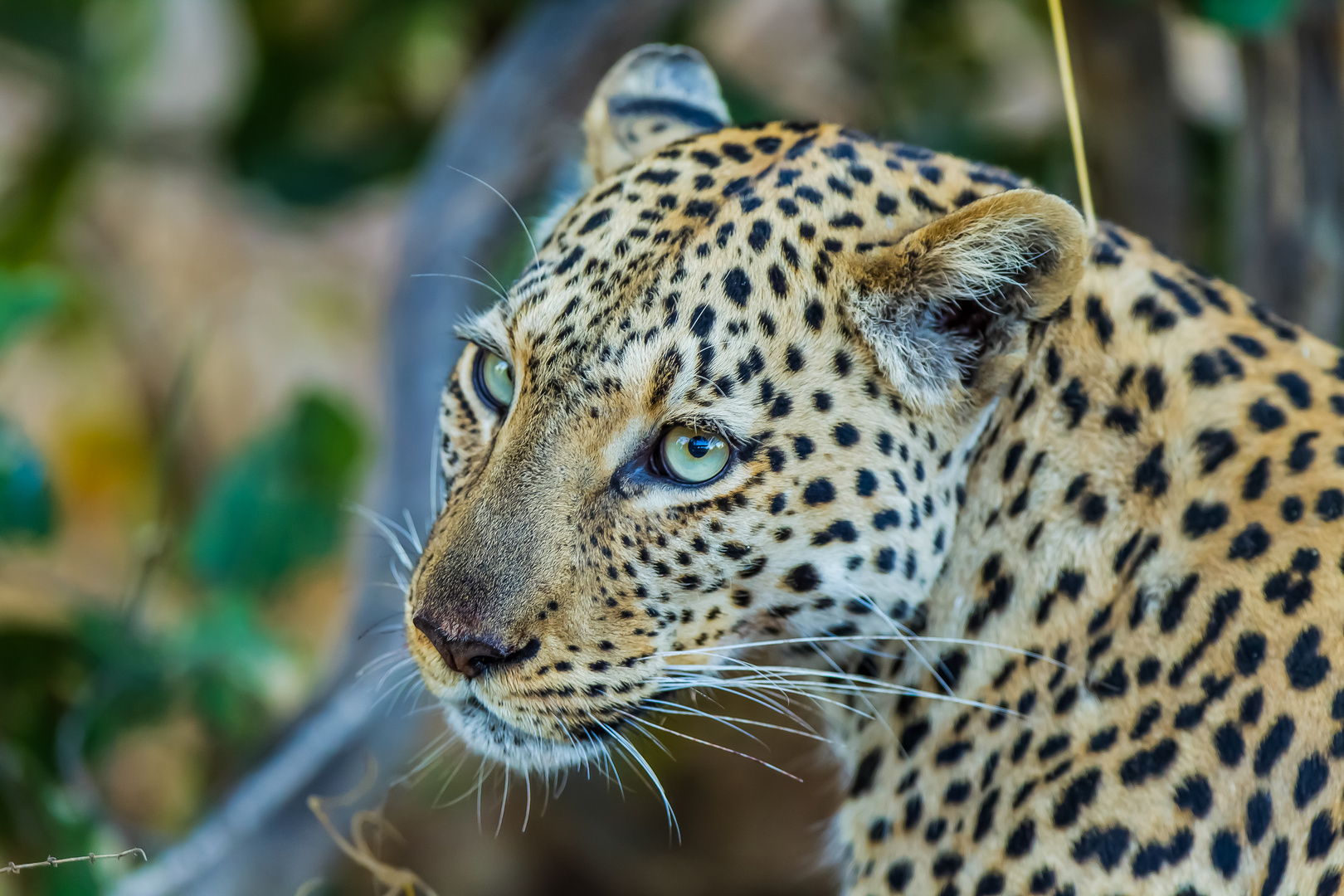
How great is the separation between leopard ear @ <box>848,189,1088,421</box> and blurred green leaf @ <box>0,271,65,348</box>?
284 cm

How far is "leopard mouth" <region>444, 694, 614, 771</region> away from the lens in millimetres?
2531

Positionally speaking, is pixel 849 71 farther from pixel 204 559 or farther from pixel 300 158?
pixel 204 559

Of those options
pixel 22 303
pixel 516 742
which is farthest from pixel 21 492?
pixel 516 742

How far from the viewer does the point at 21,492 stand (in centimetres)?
412

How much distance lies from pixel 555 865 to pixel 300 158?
13.3 ft

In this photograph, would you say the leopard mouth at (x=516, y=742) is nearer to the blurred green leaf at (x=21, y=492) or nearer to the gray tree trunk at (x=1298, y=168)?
the blurred green leaf at (x=21, y=492)

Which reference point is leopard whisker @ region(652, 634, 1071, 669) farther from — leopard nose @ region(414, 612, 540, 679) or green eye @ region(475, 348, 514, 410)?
green eye @ region(475, 348, 514, 410)

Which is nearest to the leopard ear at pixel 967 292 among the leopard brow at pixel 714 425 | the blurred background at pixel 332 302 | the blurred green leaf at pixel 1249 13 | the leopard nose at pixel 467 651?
the leopard brow at pixel 714 425

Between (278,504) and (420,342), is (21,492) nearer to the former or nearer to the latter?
(278,504)

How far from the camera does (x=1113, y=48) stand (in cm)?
500

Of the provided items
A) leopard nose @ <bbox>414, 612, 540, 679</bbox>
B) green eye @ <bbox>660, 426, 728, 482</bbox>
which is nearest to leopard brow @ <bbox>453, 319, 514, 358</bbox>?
green eye @ <bbox>660, 426, 728, 482</bbox>

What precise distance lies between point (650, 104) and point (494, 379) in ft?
2.87

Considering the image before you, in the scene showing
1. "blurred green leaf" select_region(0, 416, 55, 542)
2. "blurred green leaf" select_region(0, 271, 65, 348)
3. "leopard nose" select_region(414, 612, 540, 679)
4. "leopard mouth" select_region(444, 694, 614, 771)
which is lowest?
"blurred green leaf" select_region(0, 416, 55, 542)

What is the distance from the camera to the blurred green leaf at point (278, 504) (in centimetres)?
484
